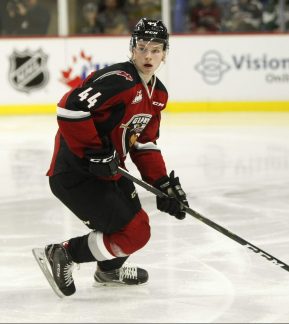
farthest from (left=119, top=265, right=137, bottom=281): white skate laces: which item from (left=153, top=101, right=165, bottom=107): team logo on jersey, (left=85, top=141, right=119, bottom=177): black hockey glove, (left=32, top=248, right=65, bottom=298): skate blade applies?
(left=153, top=101, right=165, bottom=107): team logo on jersey

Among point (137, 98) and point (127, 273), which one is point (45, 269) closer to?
point (127, 273)

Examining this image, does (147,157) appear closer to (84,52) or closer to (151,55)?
(151,55)

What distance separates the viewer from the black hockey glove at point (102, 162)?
9.88 feet

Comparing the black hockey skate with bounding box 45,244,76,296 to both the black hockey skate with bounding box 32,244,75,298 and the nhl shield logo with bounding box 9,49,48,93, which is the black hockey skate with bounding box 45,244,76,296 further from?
the nhl shield logo with bounding box 9,49,48,93

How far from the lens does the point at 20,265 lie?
12.2 ft

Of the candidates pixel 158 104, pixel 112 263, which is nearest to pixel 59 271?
pixel 112 263

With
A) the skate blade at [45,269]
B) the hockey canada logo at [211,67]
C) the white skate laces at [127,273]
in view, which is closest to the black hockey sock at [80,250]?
the skate blade at [45,269]

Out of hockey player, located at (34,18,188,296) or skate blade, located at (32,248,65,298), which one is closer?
hockey player, located at (34,18,188,296)

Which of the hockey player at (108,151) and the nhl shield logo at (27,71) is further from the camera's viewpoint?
the nhl shield logo at (27,71)

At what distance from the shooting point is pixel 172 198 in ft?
10.4

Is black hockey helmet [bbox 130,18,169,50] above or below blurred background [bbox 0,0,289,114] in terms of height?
above

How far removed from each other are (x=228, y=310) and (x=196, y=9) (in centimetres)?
696

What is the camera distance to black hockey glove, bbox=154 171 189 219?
3166mm

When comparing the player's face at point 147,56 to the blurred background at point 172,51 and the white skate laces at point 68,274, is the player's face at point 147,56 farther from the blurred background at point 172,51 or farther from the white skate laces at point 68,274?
the blurred background at point 172,51
